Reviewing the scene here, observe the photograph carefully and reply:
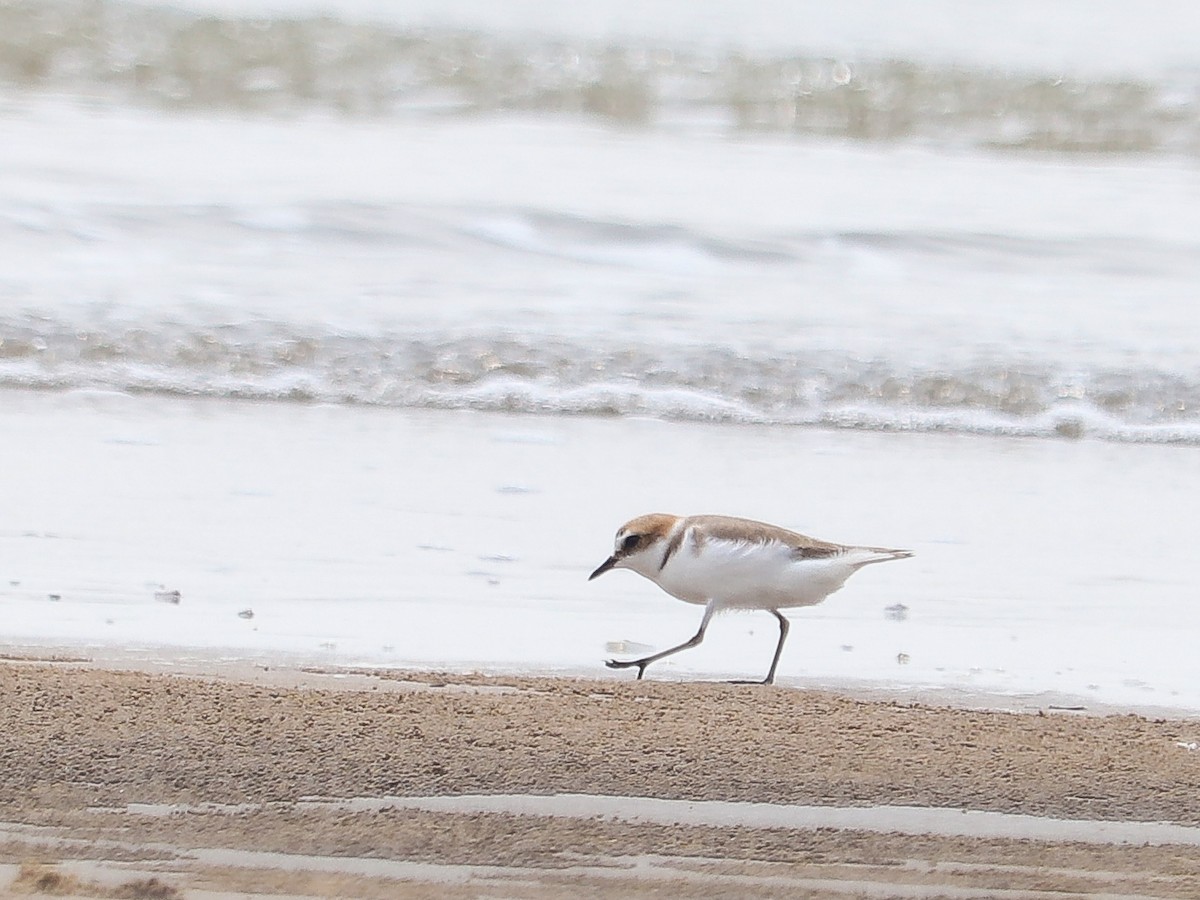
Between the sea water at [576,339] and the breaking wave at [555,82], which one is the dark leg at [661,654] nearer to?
the sea water at [576,339]

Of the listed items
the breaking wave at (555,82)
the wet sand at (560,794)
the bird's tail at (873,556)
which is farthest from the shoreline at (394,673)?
the breaking wave at (555,82)

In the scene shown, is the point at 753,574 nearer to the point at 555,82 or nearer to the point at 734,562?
the point at 734,562

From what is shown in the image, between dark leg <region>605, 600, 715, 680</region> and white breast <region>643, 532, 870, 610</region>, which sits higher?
white breast <region>643, 532, 870, 610</region>

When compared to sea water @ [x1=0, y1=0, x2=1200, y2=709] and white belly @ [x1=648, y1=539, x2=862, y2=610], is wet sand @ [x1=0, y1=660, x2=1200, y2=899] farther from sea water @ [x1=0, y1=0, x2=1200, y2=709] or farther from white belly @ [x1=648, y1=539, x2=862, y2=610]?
sea water @ [x1=0, y1=0, x2=1200, y2=709]

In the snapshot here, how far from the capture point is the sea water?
5.10m

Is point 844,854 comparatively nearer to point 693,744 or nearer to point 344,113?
point 693,744

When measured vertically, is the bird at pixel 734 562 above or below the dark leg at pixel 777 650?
above

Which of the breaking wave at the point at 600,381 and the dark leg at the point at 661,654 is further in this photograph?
the breaking wave at the point at 600,381

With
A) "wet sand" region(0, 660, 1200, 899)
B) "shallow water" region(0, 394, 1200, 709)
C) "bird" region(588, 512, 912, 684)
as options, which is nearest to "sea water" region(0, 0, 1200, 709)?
"shallow water" region(0, 394, 1200, 709)

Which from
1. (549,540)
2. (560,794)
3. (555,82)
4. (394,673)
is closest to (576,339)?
(549,540)

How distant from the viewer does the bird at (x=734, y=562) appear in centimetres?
452

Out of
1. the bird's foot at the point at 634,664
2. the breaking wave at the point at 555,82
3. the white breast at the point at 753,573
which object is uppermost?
the breaking wave at the point at 555,82

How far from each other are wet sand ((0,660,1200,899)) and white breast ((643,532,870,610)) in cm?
60

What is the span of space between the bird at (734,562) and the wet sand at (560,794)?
23.6 inches
